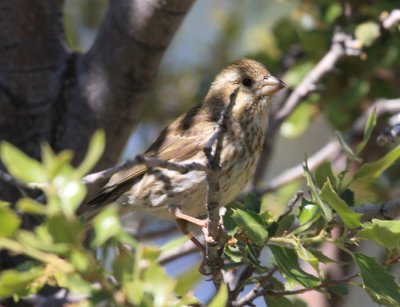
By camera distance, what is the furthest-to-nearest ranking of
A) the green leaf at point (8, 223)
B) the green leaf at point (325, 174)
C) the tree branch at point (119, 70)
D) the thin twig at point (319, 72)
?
the thin twig at point (319, 72) → the tree branch at point (119, 70) → the green leaf at point (325, 174) → the green leaf at point (8, 223)

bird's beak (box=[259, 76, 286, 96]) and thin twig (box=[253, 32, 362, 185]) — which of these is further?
thin twig (box=[253, 32, 362, 185])

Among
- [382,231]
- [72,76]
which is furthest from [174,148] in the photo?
[382,231]

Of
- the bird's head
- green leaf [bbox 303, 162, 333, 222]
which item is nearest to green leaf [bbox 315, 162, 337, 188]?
green leaf [bbox 303, 162, 333, 222]

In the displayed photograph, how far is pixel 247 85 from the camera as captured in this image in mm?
4012

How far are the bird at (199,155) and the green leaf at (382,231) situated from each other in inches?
40.0

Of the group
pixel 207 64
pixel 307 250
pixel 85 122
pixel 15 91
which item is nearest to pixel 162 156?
pixel 85 122

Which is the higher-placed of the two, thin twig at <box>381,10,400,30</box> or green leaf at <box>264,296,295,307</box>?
thin twig at <box>381,10,400,30</box>

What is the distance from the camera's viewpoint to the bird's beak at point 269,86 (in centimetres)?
385

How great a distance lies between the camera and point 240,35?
557 centimetres

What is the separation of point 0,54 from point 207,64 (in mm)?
2119

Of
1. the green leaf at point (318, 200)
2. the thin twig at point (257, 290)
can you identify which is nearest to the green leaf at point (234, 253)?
the thin twig at point (257, 290)

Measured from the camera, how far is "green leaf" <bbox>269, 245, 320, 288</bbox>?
249 centimetres

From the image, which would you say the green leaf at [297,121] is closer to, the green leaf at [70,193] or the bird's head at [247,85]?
the bird's head at [247,85]

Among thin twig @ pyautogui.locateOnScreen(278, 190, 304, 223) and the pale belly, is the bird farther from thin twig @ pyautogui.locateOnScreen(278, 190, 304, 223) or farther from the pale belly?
thin twig @ pyautogui.locateOnScreen(278, 190, 304, 223)
